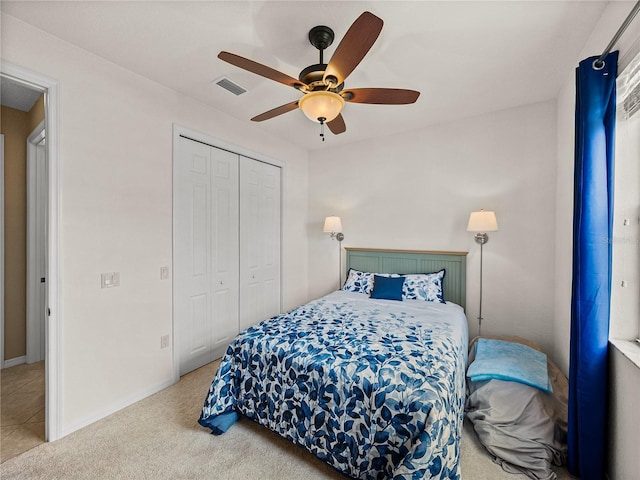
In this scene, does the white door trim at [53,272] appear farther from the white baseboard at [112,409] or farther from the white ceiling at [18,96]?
the white ceiling at [18,96]

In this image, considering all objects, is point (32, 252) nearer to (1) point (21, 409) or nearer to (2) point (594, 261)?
(1) point (21, 409)

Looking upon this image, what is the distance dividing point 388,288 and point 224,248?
187cm

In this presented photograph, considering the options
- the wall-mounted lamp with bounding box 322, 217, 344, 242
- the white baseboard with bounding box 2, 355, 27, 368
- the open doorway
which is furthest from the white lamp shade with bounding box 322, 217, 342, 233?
the white baseboard with bounding box 2, 355, 27, 368

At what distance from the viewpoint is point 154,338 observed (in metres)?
2.50

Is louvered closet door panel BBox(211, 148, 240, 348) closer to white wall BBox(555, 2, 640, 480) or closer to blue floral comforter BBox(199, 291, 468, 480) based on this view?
blue floral comforter BBox(199, 291, 468, 480)

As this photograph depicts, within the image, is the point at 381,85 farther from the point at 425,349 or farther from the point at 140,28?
the point at 425,349

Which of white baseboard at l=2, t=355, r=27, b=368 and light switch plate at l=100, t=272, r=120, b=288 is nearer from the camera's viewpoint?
light switch plate at l=100, t=272, r=120, b=288

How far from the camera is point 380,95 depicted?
5.92 feet

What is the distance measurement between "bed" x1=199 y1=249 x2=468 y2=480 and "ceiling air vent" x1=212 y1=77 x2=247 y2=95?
6.73ft

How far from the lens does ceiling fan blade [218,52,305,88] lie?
1500 millimetres

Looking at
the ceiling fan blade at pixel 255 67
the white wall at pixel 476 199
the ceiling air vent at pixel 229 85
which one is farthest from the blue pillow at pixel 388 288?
the ceiling air vent at pixel 229 85

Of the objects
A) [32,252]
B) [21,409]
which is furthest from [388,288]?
[32,252]

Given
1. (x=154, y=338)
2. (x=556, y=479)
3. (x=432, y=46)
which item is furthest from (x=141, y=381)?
(x=432, y=46)

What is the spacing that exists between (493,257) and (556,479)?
75.4 inches
